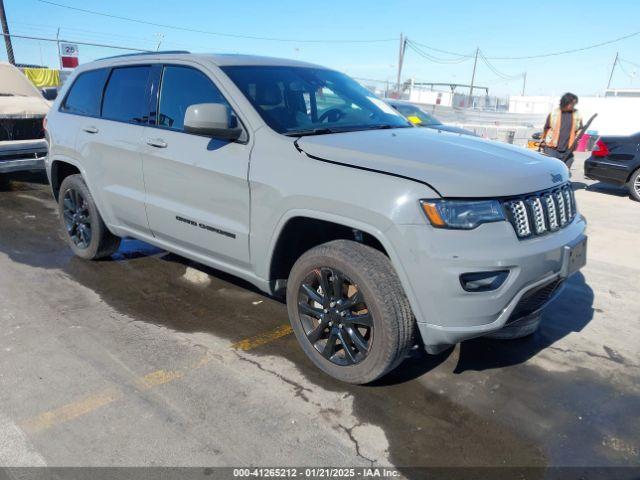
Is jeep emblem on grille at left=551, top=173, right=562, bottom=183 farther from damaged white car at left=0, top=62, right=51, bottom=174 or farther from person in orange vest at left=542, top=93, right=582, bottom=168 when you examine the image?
damaged white car at left=0, top=62, right=51, bottom=174

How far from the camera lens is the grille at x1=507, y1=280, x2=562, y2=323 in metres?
2.69

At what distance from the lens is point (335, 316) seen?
303 cm

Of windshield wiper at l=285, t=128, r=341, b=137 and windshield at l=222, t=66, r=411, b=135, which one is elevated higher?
windshield at l=222, t=66, r=411, b=135

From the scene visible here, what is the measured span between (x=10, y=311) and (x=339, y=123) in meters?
2.89

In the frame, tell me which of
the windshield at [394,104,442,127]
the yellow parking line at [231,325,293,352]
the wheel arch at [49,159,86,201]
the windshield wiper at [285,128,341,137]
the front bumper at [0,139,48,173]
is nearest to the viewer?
the windshield wiper at [285,128,341,137]

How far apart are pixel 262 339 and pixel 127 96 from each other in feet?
7.57

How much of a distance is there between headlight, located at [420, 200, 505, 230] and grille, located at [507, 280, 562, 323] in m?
0.48

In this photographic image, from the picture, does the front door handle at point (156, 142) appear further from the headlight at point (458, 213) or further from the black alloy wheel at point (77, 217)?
the headlight at point (458, 213)

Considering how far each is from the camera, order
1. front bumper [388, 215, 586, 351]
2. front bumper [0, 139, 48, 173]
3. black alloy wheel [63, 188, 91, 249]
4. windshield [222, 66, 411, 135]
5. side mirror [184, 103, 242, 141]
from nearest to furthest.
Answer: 1. front bumper [388, 215, 586, 351]
2. side mirror [184, 103, 242, 141]
3. windshield [222, 66, 411, 135]
4. black alloy wheel [63, 188, 91, 249]
5. front bumper [0, 139, 48, 173]

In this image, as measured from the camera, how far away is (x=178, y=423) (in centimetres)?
270

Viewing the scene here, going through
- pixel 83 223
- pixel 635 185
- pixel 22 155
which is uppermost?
pixel 22 155

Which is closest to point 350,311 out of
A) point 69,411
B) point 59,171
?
point 69,411

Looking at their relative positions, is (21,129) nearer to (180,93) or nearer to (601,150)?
(180,93)

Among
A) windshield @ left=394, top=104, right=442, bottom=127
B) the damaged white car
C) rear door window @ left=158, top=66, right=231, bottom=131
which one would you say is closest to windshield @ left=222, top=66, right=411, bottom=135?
rear door window @ left=158, top=66, right=231, bottom=131
